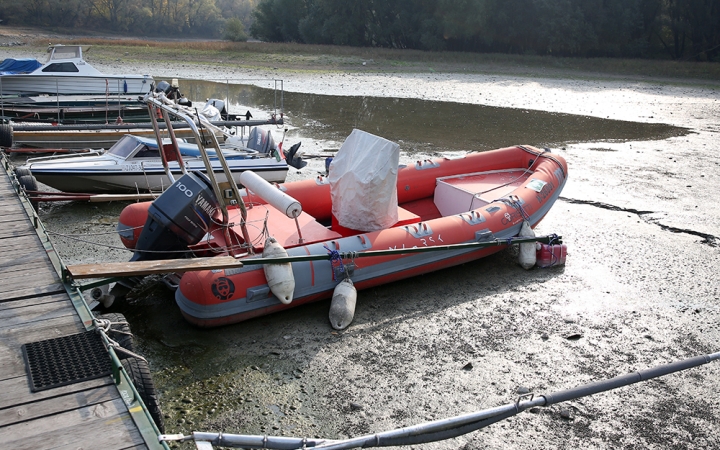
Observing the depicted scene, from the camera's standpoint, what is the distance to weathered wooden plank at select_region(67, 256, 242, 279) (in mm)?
4645

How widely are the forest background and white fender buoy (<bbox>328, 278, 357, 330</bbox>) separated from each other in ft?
119

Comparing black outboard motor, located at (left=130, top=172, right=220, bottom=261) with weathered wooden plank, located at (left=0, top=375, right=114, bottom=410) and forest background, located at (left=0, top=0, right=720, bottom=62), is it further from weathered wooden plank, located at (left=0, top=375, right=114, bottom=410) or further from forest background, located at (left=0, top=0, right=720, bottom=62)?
forest background, located at (left=0, top=0, right=720, bottom=62)

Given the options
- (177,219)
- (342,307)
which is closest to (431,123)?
(342,307)

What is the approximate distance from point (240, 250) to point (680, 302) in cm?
464

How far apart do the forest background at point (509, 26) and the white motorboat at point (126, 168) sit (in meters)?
33.2

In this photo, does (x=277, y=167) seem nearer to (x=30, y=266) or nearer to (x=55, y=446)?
(x=30, y=266)

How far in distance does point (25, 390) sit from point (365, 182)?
379 cm

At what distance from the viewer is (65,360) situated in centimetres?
362

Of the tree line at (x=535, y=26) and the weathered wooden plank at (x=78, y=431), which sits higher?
the tree line at (x=535, y=26)

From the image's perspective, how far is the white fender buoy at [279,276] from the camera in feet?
18.5

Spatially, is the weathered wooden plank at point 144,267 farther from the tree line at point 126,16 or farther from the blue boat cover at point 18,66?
the tree line at point 126,16

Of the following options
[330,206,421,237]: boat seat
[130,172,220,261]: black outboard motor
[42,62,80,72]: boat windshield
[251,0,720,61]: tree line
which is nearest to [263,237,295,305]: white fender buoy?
[130,172,220,261]: black outboard motor

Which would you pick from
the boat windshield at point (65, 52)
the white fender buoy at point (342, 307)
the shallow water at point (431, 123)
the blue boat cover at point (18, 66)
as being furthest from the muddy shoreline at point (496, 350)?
the boat windshield at point (65, 52)

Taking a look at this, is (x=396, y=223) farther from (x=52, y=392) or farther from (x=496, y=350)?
(x=52, y=392)
